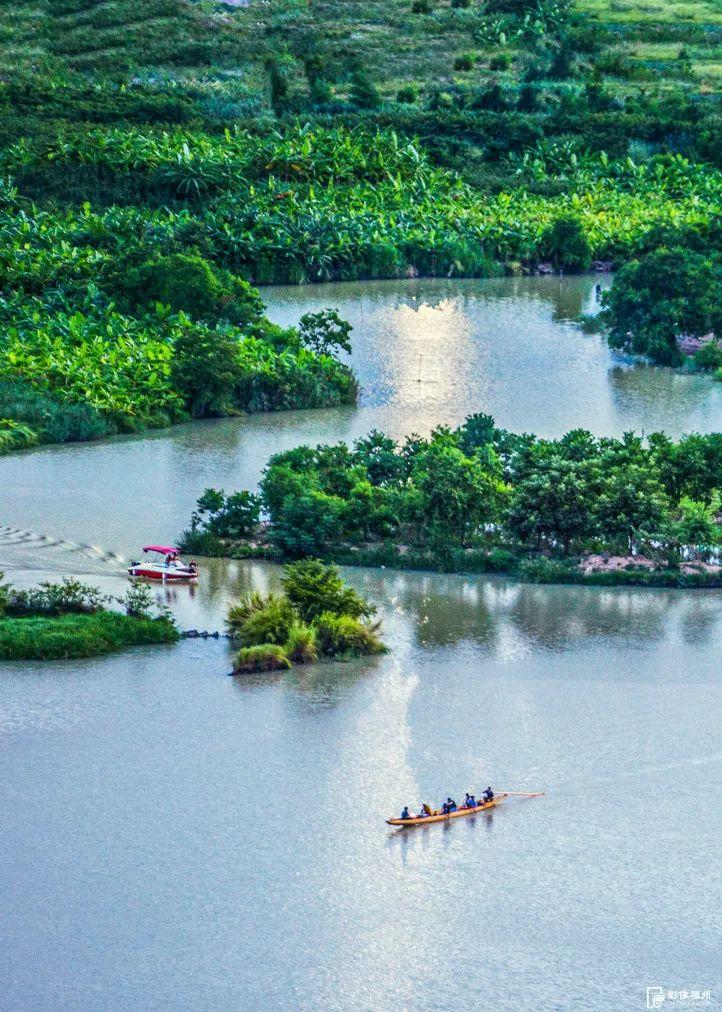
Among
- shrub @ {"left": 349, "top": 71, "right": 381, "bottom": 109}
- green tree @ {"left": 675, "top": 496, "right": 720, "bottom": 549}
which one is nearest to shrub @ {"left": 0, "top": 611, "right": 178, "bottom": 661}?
green tree @ {"left": 675, "top": 496, "right": 720, "bottom": 549}

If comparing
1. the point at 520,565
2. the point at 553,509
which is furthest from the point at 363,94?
the point at 520,565

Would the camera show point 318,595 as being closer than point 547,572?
Yes

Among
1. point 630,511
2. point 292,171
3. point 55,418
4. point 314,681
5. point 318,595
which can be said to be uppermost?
point 292,171

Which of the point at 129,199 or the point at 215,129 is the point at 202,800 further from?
the point at 215,129

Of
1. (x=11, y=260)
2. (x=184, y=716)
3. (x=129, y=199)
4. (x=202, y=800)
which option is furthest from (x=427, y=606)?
(x=129, y=199)

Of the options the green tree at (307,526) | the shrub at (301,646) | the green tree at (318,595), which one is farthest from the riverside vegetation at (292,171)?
the shrub at (301,646)

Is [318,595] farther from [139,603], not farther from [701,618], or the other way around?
[701,618]

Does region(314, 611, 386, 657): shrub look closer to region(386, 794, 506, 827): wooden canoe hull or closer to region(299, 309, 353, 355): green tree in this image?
region(386, 794, 506, 827): wooden canoe hull
